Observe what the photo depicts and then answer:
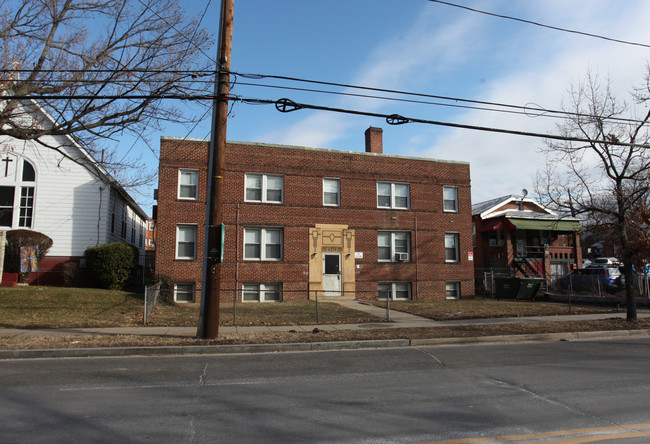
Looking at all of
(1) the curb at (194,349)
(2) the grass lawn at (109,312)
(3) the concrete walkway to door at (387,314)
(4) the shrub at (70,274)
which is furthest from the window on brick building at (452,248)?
(4) the shrub at (70,274)

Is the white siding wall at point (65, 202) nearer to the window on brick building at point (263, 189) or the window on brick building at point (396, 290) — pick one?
the window on brick building at point (263, 189)

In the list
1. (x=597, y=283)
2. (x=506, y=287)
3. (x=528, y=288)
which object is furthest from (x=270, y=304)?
(x=597, y=283)

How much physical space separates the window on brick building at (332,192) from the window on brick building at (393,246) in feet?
9.27

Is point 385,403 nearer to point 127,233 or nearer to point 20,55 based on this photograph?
point 20,55

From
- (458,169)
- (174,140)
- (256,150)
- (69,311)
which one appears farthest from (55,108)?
(458,169)

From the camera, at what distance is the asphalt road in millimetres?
4727

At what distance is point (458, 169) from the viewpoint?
24344mm

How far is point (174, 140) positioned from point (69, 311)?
357 inches

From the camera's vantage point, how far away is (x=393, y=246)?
22938 mm

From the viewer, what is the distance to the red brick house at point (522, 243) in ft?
92.4

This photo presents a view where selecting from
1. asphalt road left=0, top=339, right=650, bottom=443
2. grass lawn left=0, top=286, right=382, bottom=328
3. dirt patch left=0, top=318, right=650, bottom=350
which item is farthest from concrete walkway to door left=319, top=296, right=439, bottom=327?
asphalt road left=0, top=339, right=650, bottom=443

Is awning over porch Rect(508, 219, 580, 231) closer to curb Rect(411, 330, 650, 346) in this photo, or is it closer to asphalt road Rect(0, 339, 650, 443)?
curb Rect(411, 330, 650, 346)

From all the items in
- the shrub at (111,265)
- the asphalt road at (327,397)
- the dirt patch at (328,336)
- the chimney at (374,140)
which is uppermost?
the chimney at (374,140)

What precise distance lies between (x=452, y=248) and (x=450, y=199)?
269 centimetres
